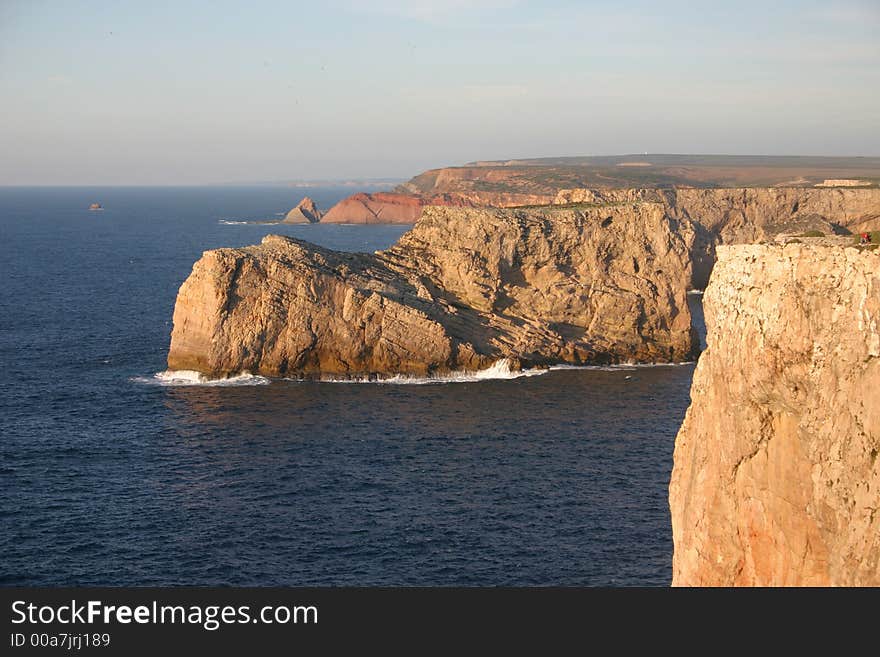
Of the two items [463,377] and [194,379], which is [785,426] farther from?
[194,379]

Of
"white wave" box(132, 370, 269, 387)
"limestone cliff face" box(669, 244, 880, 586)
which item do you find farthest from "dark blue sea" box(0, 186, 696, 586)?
"limestone cliff face" box(669, 244, 880, 586)

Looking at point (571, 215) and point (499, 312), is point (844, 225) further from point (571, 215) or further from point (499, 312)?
point (499, 312)

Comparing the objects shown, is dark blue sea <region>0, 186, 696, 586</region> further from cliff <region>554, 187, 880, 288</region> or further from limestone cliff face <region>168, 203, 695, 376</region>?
cliff <region>554, 187, 880, 288</region>

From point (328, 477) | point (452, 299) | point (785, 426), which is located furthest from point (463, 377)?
point (785, 426)

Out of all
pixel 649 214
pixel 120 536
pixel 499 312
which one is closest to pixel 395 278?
pixel 499 312


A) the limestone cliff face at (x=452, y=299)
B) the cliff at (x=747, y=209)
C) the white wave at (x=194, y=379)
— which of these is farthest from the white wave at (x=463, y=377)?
the cliff at (x=747, y=209)
